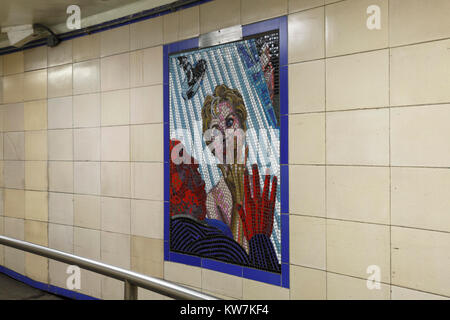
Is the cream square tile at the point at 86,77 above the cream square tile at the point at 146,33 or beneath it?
beneath

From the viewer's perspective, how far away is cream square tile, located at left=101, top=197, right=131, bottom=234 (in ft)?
11.5

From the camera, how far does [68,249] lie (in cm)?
393

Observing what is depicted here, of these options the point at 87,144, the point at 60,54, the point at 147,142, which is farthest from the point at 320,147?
the point at 60,54

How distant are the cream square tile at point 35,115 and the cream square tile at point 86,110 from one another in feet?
1.82

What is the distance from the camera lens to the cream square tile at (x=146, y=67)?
10.8 ft

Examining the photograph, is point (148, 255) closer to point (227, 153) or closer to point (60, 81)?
point (227, 153)

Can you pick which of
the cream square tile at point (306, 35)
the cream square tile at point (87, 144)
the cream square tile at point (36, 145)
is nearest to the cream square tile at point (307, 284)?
the cream square tile at point (306, 35)

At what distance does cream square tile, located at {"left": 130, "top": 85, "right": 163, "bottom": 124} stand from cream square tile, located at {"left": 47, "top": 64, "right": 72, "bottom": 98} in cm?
96

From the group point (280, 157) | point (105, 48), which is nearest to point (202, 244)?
point (280, 157)

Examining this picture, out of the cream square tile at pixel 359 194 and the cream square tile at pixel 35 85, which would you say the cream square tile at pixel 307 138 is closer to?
the cream square tile at pixel 359 194

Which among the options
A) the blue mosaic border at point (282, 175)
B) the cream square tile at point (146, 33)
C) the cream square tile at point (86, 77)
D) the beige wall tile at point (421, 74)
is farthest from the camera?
the cream square tile at point (86, 77)

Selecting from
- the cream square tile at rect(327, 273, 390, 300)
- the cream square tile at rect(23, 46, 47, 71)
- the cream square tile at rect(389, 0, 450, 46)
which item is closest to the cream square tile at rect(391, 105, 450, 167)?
the cream square tile at rect(389, 0, 450, 46)

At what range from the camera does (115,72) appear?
3555 mm

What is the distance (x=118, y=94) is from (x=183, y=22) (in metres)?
0.97
